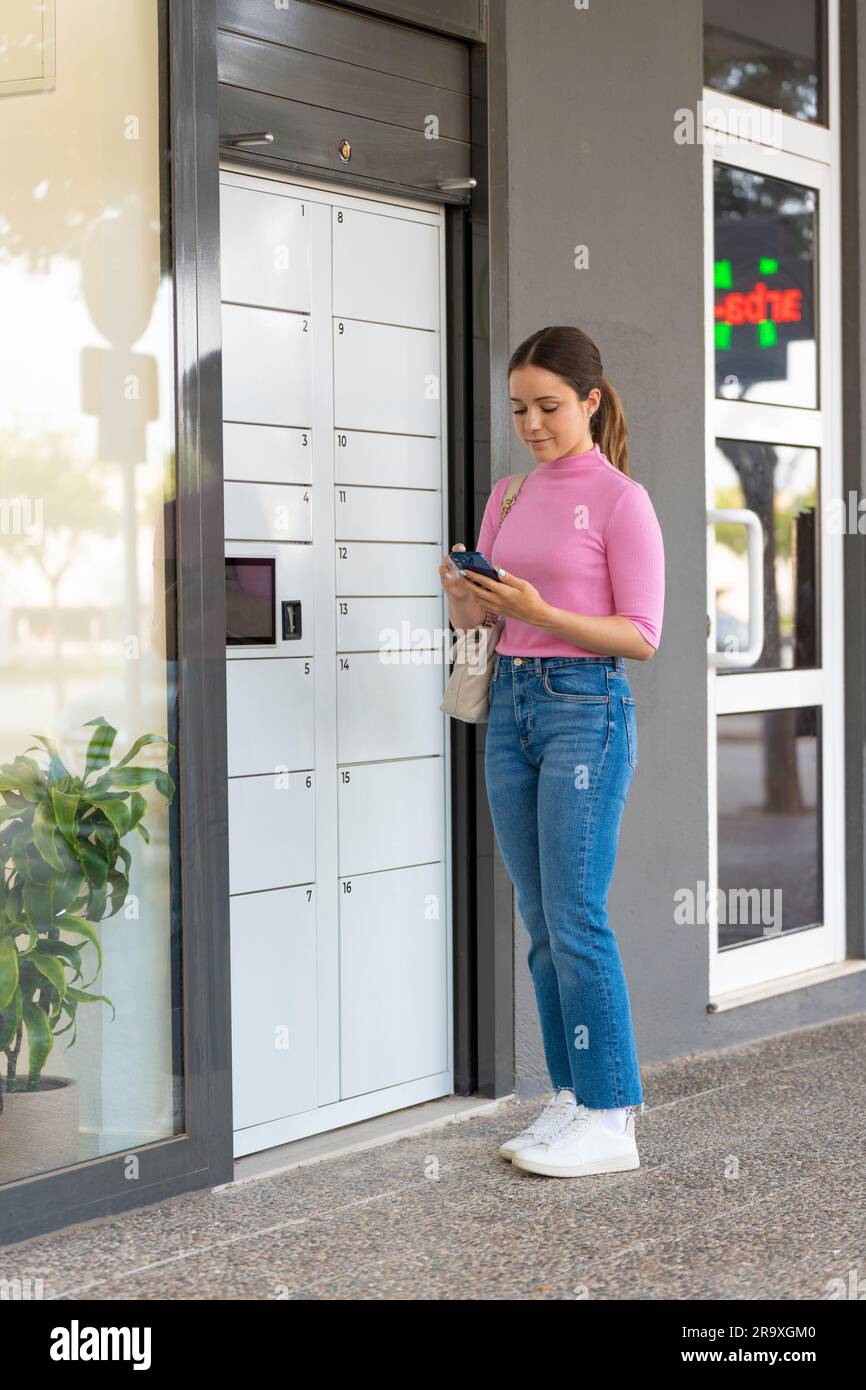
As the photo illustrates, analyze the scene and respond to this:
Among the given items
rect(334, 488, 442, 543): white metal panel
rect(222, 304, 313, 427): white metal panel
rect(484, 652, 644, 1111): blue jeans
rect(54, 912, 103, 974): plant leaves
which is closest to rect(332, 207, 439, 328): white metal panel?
rect(222, 304, 313, 427): white metal panel

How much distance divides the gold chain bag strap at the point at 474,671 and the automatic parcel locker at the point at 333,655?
0.34 m

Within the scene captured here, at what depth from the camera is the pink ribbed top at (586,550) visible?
328 cm

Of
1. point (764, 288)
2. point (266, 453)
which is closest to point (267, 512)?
point (266, 453)

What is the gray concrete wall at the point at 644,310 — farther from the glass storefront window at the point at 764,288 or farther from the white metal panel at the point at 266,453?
the white metal panel at the point at 266,453

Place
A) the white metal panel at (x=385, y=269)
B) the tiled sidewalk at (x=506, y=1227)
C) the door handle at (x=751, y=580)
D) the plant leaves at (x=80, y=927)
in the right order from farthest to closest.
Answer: the door handle at (x=751, y=580) < the white metal panel at (x=385, y=269) < the plant leaves at (x=80, y=927) < the tiled sidewalk at (x=506, y=1227)

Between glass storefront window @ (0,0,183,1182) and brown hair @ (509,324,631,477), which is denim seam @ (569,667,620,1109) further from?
glass storefront window @ (0,0,183,1182)

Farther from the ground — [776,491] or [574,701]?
[776,491]

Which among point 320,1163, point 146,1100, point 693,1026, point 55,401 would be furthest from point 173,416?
point 693,1026

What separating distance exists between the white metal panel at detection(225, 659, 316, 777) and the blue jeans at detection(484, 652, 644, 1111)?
443 millimetres

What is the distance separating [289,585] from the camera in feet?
11.7

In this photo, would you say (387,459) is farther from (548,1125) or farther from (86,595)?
(548,1125)

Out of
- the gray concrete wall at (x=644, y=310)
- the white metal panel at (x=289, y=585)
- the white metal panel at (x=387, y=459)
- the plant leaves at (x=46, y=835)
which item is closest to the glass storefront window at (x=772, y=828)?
the gray concrete wall at (x=644, y=310)

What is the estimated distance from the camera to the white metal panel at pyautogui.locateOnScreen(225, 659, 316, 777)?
11.4 feet

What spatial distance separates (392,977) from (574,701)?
93cm
